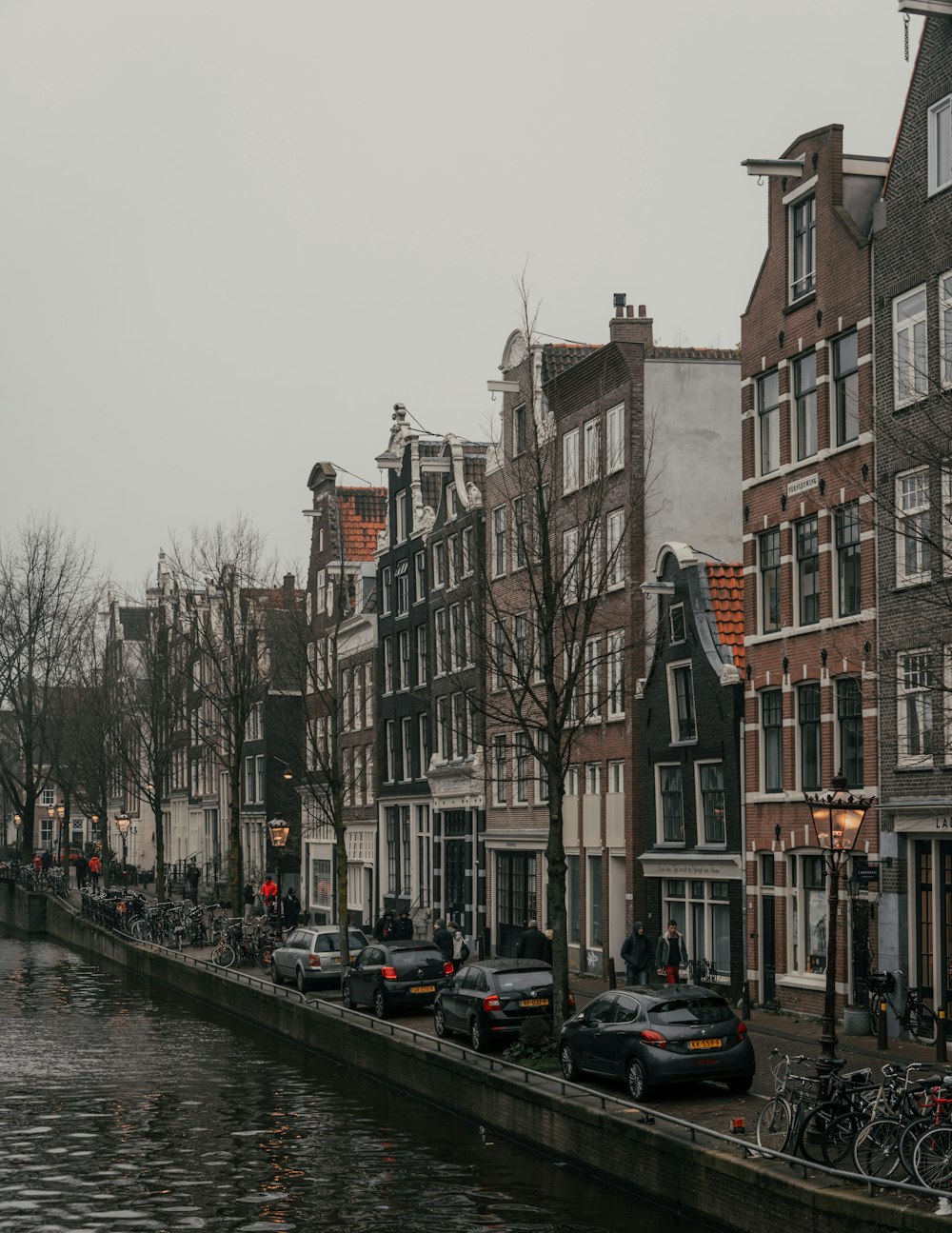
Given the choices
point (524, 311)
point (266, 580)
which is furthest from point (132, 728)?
point (524, 311)

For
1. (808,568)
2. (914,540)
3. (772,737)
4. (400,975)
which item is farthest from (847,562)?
(400,975)

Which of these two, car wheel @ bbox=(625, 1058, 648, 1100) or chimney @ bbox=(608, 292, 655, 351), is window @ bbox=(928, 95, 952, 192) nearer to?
chimney @ bbox=(608, 292, 655, 351)

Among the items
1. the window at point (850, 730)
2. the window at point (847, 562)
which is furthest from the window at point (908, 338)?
the window at point (850, 730)

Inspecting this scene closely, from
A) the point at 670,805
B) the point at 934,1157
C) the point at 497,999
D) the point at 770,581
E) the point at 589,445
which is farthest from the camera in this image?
the point at 589,445

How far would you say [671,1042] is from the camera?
82.2 feet

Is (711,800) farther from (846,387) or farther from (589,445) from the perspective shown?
(589,445)

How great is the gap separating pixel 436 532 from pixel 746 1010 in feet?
85.7

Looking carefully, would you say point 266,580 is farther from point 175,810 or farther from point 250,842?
point 175,810

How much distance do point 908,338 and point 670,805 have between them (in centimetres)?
1415

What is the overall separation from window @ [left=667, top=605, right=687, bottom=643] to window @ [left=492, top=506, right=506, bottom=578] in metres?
11.3

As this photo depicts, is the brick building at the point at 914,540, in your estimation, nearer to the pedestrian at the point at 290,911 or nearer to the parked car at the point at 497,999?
the parked car at the point at 497,999

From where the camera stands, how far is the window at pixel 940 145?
31.9m

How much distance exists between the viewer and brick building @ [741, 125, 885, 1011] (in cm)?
3412

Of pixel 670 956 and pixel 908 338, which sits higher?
pixel 908 338
